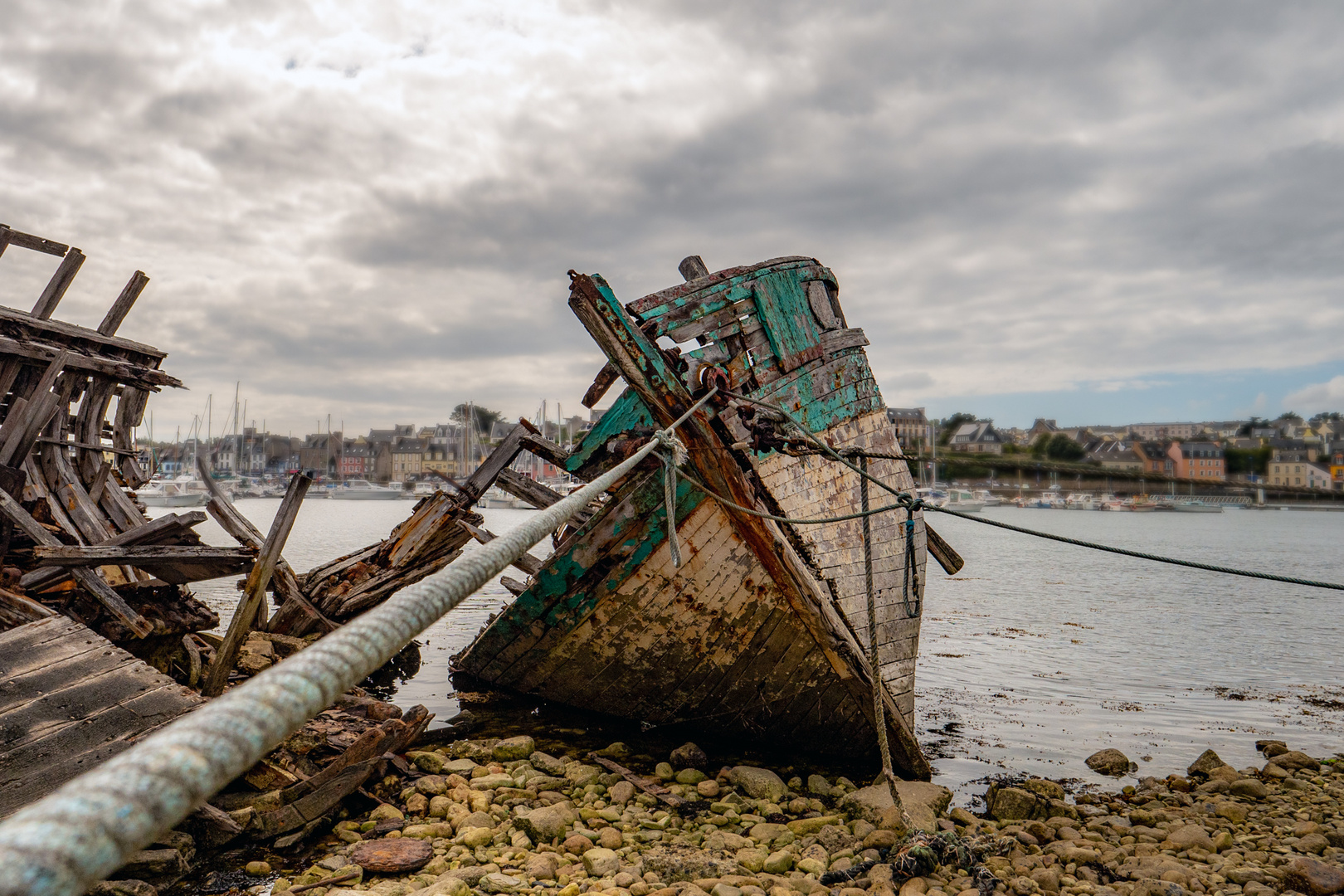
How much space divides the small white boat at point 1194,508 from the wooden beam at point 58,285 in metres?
91.2

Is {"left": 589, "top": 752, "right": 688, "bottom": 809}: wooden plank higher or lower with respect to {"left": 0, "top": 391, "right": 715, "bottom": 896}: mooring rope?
lower

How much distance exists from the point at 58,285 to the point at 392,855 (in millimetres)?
8221

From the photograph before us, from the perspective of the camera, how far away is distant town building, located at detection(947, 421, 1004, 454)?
120m

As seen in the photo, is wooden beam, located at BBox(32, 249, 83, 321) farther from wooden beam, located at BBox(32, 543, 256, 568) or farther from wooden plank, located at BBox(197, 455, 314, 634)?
wooden beam, located at BBox(32, 543, 256, 568)

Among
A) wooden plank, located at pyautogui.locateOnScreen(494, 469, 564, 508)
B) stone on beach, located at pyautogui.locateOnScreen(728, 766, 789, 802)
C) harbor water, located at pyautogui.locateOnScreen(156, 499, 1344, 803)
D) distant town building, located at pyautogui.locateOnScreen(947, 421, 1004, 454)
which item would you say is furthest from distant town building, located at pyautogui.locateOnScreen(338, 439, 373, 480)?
stone on beach, located at pyautogui.locateOnScreen(728, 766, 789, 802)

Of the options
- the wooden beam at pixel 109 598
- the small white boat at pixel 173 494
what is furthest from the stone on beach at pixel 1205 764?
the small white boat at pixel 173 494

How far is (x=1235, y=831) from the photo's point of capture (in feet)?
19.1

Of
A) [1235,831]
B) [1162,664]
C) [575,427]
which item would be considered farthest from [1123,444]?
[1235,831]

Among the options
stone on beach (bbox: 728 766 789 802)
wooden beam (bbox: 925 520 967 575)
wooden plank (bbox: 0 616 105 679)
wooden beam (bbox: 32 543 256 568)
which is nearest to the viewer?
wooden plank (bbox: 0 616 105 679)

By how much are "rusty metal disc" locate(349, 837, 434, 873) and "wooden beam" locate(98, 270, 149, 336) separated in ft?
25.4

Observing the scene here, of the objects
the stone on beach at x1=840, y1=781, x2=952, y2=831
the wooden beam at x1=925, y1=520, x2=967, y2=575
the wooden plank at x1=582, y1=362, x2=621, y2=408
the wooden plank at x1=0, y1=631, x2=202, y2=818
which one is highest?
the wooden plank at x1=582, y1=362, x2=621, y2=408

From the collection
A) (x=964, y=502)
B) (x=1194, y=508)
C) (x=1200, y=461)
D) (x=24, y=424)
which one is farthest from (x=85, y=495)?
(x=1200, y=461)

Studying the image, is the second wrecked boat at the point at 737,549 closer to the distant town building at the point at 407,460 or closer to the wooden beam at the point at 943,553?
the wooden beam at the point at 943,553

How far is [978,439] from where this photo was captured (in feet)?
405
